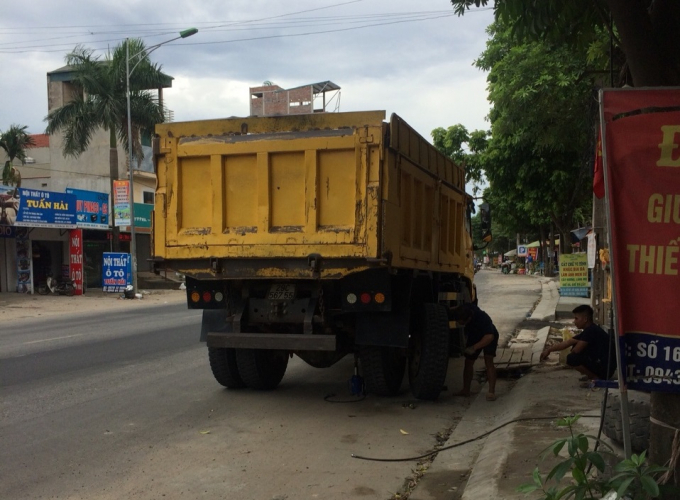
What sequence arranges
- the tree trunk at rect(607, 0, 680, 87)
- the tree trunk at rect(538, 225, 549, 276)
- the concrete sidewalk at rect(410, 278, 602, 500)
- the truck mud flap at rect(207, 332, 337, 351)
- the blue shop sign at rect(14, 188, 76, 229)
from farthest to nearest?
1. the tree trunk at rect(538, 225, 549, 276)
2. the blue shop sign at rect(14, 188, 76, 229)
3. the truck mud flap at rect(207, 332, 337, 351)
4. the concrete sidewalk at rect(410, 278, 602, 500)
5. the tree trunk at rect(607, 0, 680, 87)

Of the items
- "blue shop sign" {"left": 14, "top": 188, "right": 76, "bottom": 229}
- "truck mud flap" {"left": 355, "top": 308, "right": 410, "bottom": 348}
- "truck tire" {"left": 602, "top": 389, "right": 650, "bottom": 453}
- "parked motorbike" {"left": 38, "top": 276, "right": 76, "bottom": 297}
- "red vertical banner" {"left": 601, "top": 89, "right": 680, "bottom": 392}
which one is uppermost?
"blue shop sign" {"left": 14, "top": 188, "right": 76, "bottom": 229}

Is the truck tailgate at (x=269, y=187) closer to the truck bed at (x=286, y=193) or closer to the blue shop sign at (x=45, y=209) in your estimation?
the truck bed at (x=286, y=193)

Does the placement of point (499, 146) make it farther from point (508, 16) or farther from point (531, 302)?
point (508, 16)

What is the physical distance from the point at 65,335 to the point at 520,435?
11.3 metres

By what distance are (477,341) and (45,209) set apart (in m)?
23.8

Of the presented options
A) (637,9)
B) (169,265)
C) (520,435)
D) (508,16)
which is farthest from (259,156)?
(637,9)

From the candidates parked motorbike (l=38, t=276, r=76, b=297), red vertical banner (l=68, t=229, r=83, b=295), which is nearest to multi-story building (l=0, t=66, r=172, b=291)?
parked motorbike (l=38, t=276, r=76, b=297)

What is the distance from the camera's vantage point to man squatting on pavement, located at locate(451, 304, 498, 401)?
8039 mm

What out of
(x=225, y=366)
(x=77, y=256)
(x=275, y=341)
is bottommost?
(x=225, y=366)

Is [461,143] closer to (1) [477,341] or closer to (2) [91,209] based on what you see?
(2) [91,209]

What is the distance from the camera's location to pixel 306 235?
6719 mm

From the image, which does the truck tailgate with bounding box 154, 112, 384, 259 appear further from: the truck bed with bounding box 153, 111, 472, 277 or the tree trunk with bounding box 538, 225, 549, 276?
the tree trunk with bounding box 538, 225, 549, 276

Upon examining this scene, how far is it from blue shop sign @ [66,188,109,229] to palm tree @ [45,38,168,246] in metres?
0.92

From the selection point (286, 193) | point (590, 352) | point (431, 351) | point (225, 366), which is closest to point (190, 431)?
point (225, 366)
